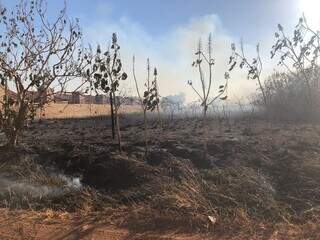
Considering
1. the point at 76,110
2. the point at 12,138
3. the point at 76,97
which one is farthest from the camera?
the point at 76,110

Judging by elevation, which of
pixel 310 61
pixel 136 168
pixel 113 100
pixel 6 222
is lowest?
pixel 6 222

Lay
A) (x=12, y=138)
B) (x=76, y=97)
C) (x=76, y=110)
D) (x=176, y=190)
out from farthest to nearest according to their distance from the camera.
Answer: (x=76, y=110) → (x=76, y=97) → (x=12, y=138) → (x=176, y=190)

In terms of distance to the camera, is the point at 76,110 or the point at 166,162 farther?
the point at 76,110

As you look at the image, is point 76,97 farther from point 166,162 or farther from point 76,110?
point 166,162

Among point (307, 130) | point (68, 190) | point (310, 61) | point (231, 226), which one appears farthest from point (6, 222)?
point (310, 61)

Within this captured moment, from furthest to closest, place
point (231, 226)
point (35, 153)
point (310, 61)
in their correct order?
1. point (310, 61)
2. point (35, 153)
3. point (231, 226)

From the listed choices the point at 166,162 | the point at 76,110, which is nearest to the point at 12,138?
the point at 166,162

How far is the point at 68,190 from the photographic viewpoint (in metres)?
8.28

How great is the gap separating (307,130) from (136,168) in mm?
4114

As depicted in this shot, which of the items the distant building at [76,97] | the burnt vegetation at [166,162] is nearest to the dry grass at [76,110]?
the distant building at [76,97]

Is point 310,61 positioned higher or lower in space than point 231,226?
higher

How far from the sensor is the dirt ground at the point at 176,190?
21.1 ft

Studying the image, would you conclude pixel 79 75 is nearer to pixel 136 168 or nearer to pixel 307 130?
pixel 136 168

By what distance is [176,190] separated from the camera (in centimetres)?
698
